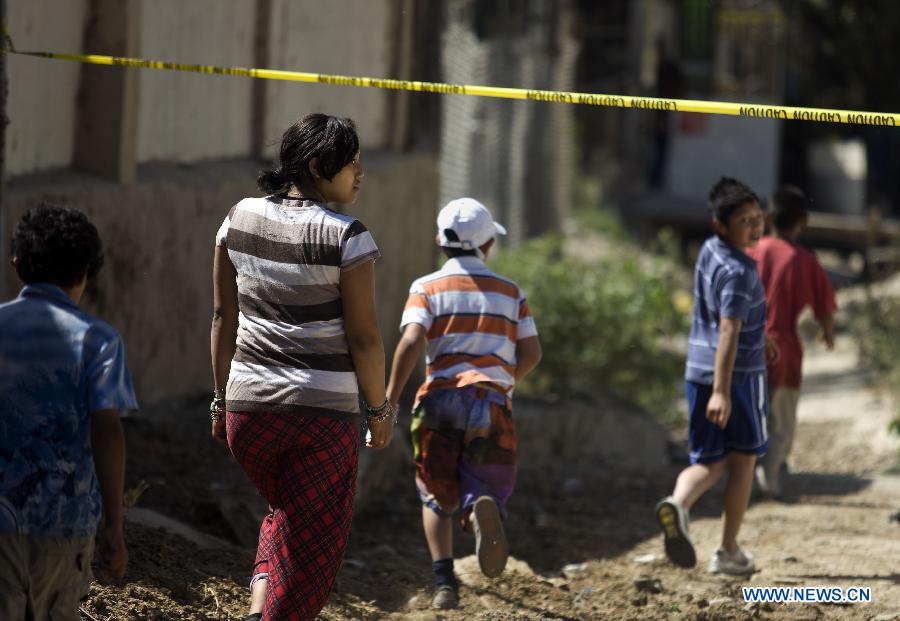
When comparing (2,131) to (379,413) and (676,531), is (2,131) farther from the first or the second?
(676,531)

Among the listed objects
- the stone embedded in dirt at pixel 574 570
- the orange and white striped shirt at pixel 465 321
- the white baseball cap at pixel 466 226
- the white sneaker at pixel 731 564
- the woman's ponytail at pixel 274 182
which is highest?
the woman's ponytail at pixel 274 182

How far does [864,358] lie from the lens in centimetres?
1266

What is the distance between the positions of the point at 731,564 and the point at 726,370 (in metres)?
0.92

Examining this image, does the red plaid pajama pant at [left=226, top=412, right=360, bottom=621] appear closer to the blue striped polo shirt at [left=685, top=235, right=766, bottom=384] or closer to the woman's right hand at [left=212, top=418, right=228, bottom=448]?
the woman's right hand at [left=212, top=418, right=228, bottom=448]

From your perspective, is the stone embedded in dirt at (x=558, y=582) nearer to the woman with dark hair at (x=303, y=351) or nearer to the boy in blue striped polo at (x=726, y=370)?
the boy in blue striped polo at (x=726, y=370)

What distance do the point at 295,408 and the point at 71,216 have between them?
80 centimetres

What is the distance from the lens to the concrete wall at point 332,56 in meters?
8.57

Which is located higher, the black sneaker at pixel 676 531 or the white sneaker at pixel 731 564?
the black sneaker at pixel 676 531

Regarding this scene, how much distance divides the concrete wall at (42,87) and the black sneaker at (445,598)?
254cm

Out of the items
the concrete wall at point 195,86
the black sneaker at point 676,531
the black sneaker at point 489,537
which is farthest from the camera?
the concrete wall at point 195,86

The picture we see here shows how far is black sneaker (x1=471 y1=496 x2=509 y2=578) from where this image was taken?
15.4ft

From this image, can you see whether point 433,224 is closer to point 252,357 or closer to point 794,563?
point 794,563

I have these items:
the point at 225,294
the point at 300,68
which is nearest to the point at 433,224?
the point at 300,68

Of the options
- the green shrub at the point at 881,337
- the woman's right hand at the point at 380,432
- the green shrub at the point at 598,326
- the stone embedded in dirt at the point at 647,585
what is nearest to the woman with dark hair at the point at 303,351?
the woman's right hand at the point at 380,432
